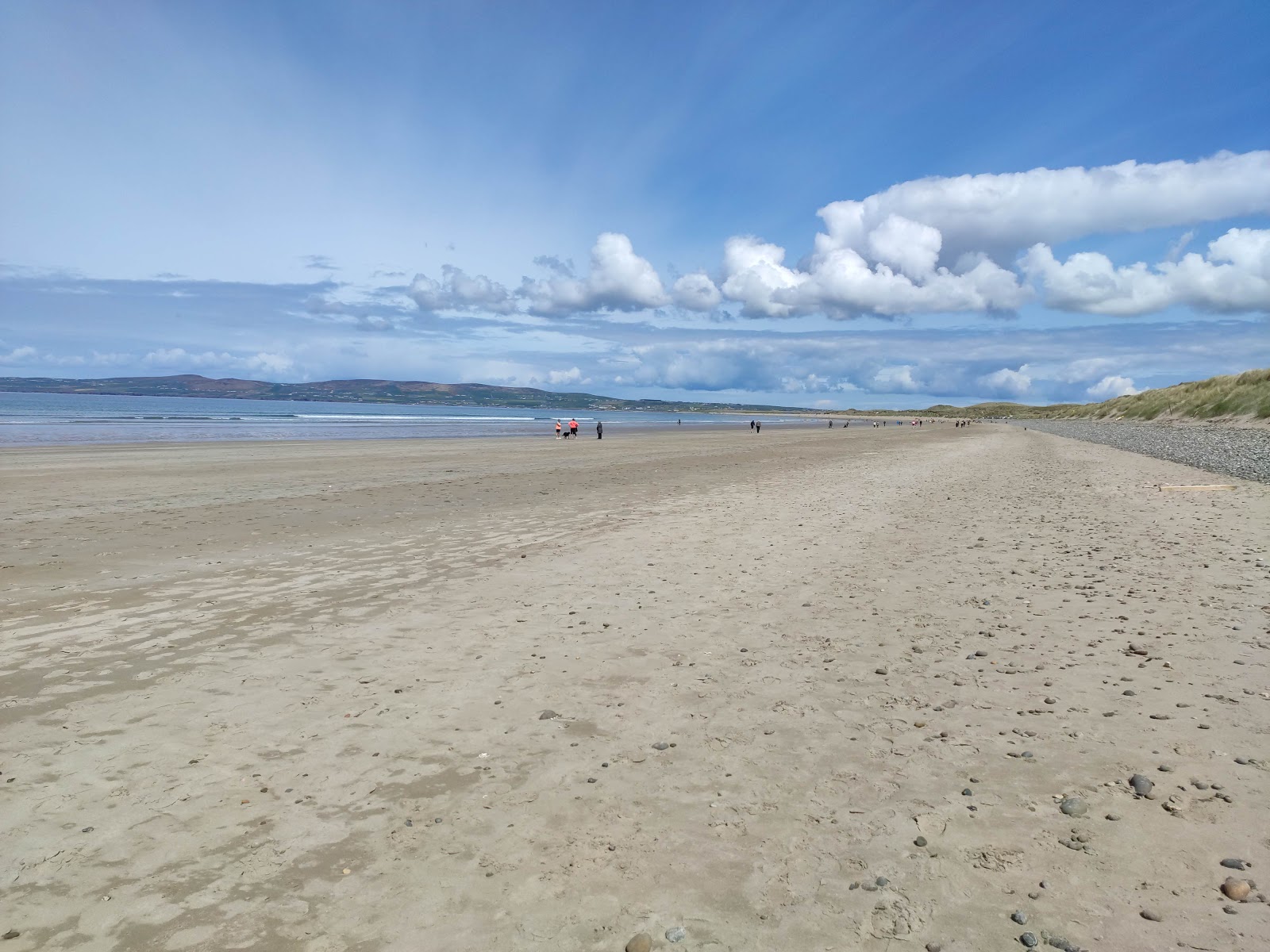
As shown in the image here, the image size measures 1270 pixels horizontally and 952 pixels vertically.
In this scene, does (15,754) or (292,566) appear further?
(292,566)

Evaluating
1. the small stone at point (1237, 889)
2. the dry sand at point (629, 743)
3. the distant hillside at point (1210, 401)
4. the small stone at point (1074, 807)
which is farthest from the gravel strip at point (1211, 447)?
the small stone at point (1237, 889)

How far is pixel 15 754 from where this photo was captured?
17.4 ft

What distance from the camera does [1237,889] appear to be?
3.67m

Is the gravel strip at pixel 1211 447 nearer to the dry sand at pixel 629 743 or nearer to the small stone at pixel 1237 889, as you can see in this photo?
the dry sand at pixel 629 743

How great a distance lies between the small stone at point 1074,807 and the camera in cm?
446

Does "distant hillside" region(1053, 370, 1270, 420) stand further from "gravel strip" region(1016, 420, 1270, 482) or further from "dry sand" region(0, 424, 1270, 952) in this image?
"dry sand" region(0, 424, 1270, 952)

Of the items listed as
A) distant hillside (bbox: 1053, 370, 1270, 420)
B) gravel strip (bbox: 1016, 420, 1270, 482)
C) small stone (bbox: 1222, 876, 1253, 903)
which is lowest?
gravel strip (bbox: 1016, 420, 1270, 482)

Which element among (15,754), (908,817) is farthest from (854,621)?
(15,754)

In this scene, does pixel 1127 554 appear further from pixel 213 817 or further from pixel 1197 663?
pixel 213 817

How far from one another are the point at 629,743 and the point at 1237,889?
3.72 m

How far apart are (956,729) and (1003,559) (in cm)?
709

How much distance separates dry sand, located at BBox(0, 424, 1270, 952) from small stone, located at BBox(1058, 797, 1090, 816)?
79mm

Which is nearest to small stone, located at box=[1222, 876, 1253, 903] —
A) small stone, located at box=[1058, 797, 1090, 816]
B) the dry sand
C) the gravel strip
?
the dry sand

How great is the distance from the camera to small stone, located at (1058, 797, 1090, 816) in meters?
4.46
